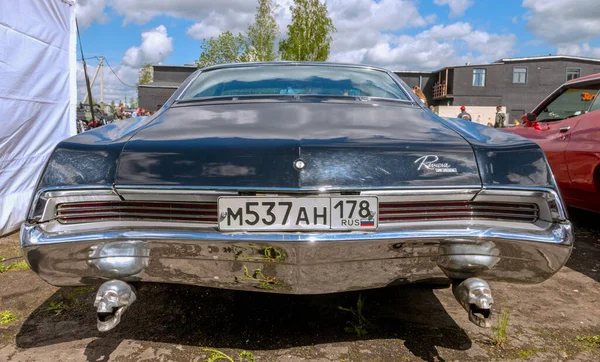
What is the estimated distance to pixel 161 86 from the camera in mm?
46625

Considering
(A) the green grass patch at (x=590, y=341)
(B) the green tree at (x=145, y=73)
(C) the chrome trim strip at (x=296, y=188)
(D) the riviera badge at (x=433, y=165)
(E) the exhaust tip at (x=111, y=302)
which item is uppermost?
(B) the green tree at (x=145, y=73)

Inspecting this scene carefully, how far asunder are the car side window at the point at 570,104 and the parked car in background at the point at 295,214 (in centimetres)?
317

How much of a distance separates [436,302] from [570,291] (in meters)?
1.01

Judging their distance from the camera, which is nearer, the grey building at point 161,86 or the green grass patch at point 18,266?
the green grass patch at point 18,266

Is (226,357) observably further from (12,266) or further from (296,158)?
(12,266)

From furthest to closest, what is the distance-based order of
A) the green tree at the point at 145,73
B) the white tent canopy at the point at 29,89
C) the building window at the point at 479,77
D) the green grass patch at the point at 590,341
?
the green tree at the point at 145,73
the building window at the point at 479,77
the white tent canopy at the point at 29,89
the green grass patch at the point at 590,341

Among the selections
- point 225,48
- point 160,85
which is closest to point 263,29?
point 225,48

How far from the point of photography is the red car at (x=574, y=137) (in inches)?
150

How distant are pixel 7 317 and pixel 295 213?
6.51ft

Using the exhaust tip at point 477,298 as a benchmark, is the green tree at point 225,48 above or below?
above

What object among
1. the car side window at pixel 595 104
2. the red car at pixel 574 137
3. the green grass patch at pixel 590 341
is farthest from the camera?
the car side window at pixel 595 104

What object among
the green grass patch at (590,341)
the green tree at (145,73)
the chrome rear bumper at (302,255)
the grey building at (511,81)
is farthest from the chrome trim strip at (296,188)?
the green tree at (145,73)

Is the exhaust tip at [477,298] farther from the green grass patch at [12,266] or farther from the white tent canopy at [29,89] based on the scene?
the white tent canopy at [29,89]

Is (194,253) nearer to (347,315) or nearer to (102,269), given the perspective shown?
(102,269)
